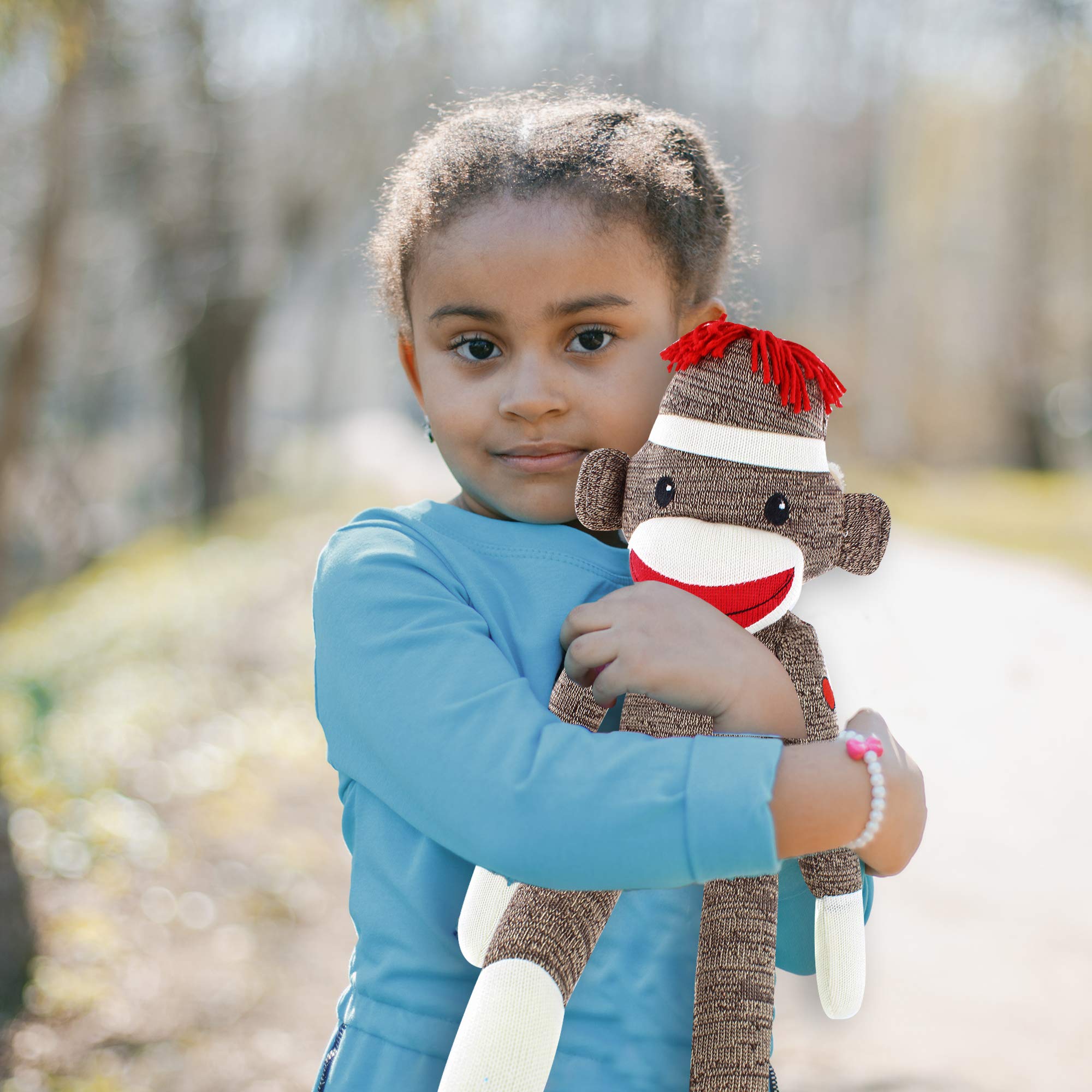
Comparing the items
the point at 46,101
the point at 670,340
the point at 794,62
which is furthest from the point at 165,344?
the point at 670,340

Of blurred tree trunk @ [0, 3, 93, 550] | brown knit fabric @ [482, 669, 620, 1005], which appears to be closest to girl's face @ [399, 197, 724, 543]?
brown knit fabric @ [482, 669, 620, 1005]

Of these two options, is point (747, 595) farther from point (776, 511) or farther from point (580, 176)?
point (580, 176)

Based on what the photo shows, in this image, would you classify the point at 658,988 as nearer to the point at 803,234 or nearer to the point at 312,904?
the point at 312,904

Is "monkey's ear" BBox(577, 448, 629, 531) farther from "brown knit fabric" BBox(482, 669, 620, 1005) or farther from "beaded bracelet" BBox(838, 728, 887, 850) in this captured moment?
"beaded bracelet" BBox(838, 728, 887, 850)

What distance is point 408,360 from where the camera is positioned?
5.67 ft

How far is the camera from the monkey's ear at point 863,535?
4.25 feet

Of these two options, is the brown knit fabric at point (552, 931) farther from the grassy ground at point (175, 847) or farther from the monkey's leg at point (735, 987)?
the grassy ground at point (175, 847)

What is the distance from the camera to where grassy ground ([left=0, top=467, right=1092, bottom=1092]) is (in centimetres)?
310

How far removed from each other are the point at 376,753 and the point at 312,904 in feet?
10.0

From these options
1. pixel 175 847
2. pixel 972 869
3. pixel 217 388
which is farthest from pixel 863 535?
pixel 217 388

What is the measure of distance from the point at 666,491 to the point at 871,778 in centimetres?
38

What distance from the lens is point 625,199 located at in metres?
1.43

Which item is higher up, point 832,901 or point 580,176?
point 580,176

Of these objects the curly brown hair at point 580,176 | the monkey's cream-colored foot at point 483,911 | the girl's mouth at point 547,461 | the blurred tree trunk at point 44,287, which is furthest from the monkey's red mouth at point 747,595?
the blurred tree trunk at point 44,287
